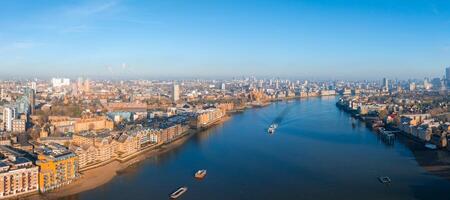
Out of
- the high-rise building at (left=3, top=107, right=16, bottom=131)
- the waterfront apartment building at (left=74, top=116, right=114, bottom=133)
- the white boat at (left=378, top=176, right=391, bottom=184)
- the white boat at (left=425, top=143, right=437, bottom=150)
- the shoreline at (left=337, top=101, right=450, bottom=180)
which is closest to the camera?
the white boat at (left=378, top=176, right=391, bottom=184)

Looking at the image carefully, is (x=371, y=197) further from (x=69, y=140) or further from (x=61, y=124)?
(x=61, y=124)

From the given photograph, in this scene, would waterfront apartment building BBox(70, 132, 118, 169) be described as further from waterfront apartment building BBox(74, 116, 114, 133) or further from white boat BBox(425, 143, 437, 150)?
white boat BBox(425, 143, 437, 150)

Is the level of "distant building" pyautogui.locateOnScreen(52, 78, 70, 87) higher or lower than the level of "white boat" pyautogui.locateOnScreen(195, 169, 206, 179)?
higher

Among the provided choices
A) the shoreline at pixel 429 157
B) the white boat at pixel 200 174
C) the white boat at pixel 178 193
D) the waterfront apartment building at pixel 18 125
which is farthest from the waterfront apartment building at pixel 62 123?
the shoreline at pixel 429 157

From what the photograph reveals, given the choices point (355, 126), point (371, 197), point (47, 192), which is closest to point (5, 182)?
point (47, 192)

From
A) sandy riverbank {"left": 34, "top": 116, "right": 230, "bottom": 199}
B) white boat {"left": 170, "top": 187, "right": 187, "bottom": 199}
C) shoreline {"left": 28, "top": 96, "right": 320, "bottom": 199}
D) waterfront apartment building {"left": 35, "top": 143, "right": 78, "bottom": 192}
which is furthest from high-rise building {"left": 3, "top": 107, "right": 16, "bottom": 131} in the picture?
white boat {"left": 170, "top": 187, "right": 187, "bottom": 199}

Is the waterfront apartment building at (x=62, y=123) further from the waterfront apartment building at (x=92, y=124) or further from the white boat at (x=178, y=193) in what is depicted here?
the white boat at (x=178, y=193)

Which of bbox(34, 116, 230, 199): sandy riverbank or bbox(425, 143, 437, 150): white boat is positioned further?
bbox(425, 143, 437, 150): white boat

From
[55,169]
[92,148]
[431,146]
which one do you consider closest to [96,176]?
[55,169]
